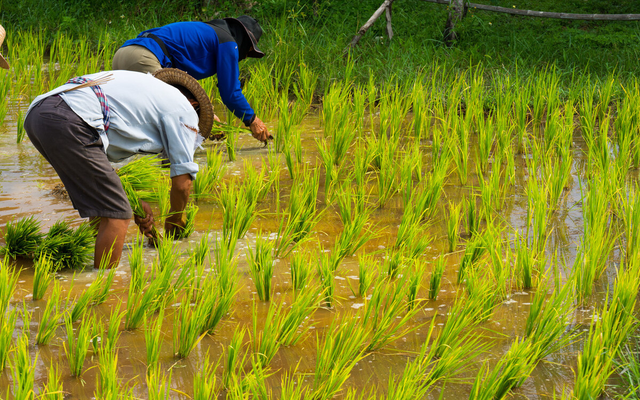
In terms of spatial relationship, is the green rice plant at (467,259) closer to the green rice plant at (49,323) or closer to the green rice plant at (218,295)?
the green rice plant at (218,295)

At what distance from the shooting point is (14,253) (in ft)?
8.23

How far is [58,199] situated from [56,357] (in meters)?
1.58

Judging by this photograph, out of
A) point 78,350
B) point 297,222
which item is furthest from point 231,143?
point 78,350

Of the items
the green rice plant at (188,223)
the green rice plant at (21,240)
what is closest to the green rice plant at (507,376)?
the green rice plant at (188,223)

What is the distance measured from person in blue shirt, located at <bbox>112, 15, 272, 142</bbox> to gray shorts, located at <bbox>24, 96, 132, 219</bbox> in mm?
1199

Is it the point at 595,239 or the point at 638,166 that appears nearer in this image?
the point at 595,239

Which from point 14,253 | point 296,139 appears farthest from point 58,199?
point 296,139

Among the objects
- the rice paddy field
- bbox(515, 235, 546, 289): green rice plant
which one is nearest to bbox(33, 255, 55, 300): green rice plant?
the rice paddy field

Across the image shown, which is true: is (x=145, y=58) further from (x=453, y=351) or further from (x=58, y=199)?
(x=453, y=351)

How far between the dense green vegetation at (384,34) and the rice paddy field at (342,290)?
179 centimetres

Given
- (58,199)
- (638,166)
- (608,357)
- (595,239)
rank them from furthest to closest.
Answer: (638,166) → (58,199) → (595,239) → (608,357)

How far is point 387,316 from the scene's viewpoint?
6.40ft

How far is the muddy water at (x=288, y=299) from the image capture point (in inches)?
71.6

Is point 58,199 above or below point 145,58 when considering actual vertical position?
below
